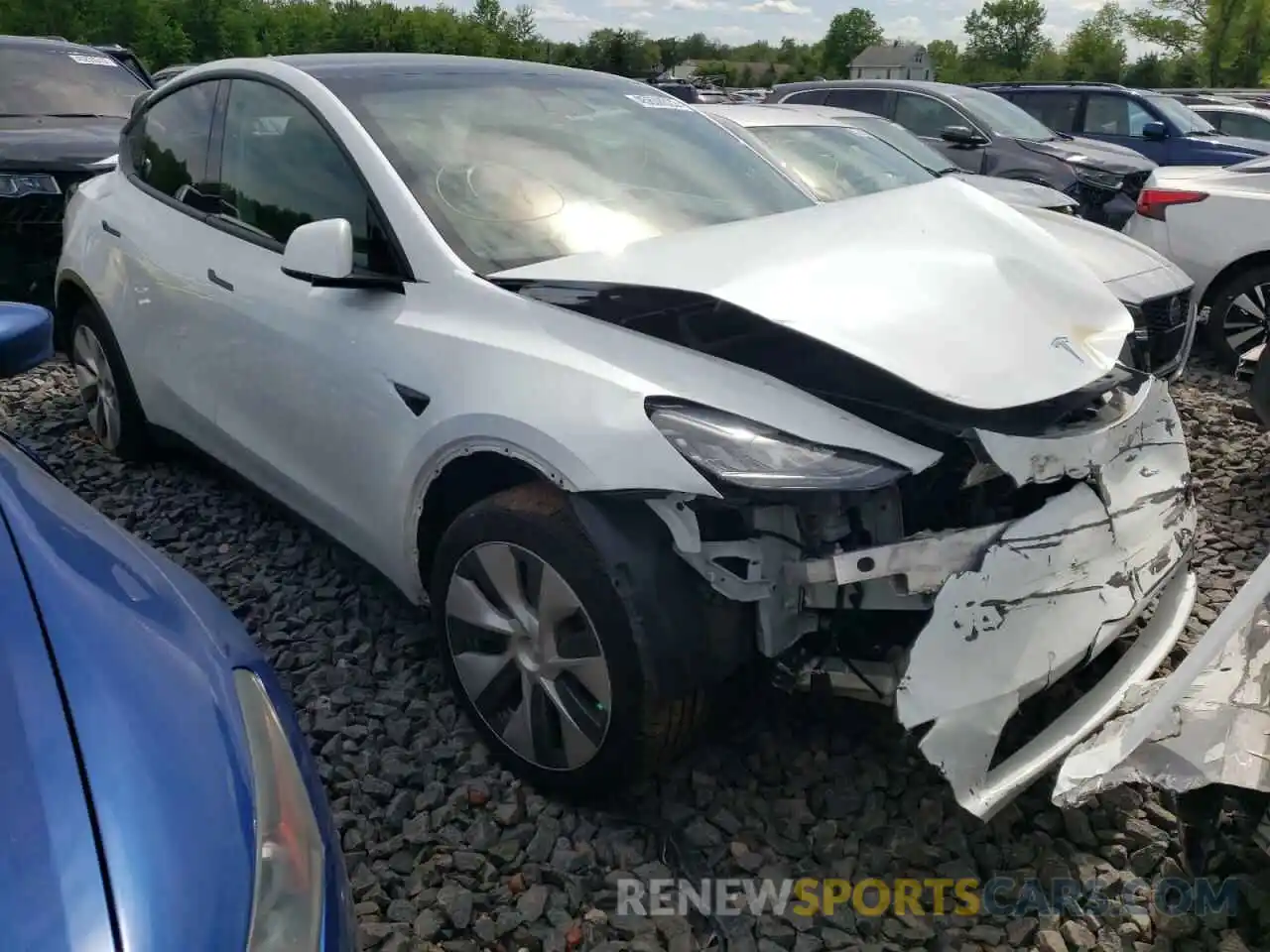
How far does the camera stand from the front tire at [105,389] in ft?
13.1

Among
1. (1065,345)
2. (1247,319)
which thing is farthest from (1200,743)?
(1247,319)

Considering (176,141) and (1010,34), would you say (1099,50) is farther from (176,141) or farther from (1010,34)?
(176,141)

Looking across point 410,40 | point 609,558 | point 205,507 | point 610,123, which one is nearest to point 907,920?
point 609,558

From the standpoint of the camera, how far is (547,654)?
7.68ft

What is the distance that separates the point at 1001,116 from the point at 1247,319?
14.7ft

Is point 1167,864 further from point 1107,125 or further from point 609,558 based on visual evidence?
point 1107,125

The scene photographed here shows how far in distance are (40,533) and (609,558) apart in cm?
102

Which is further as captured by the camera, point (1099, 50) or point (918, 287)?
point (1099, 50)

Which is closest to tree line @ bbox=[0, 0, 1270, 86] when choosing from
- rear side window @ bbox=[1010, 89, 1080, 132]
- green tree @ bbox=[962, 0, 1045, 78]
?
green tree @ bbox=[962, 0, 1045, 78]

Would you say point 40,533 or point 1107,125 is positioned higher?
point 1107,125

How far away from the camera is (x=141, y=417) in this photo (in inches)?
158

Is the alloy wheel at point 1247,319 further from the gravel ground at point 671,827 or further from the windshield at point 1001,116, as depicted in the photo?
the windshield at point 1001,116

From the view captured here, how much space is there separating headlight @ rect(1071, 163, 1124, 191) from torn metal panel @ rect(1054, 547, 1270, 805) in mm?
7505

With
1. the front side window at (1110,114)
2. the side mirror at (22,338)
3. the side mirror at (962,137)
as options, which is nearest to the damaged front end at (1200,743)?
the side mirror at (22,338)
